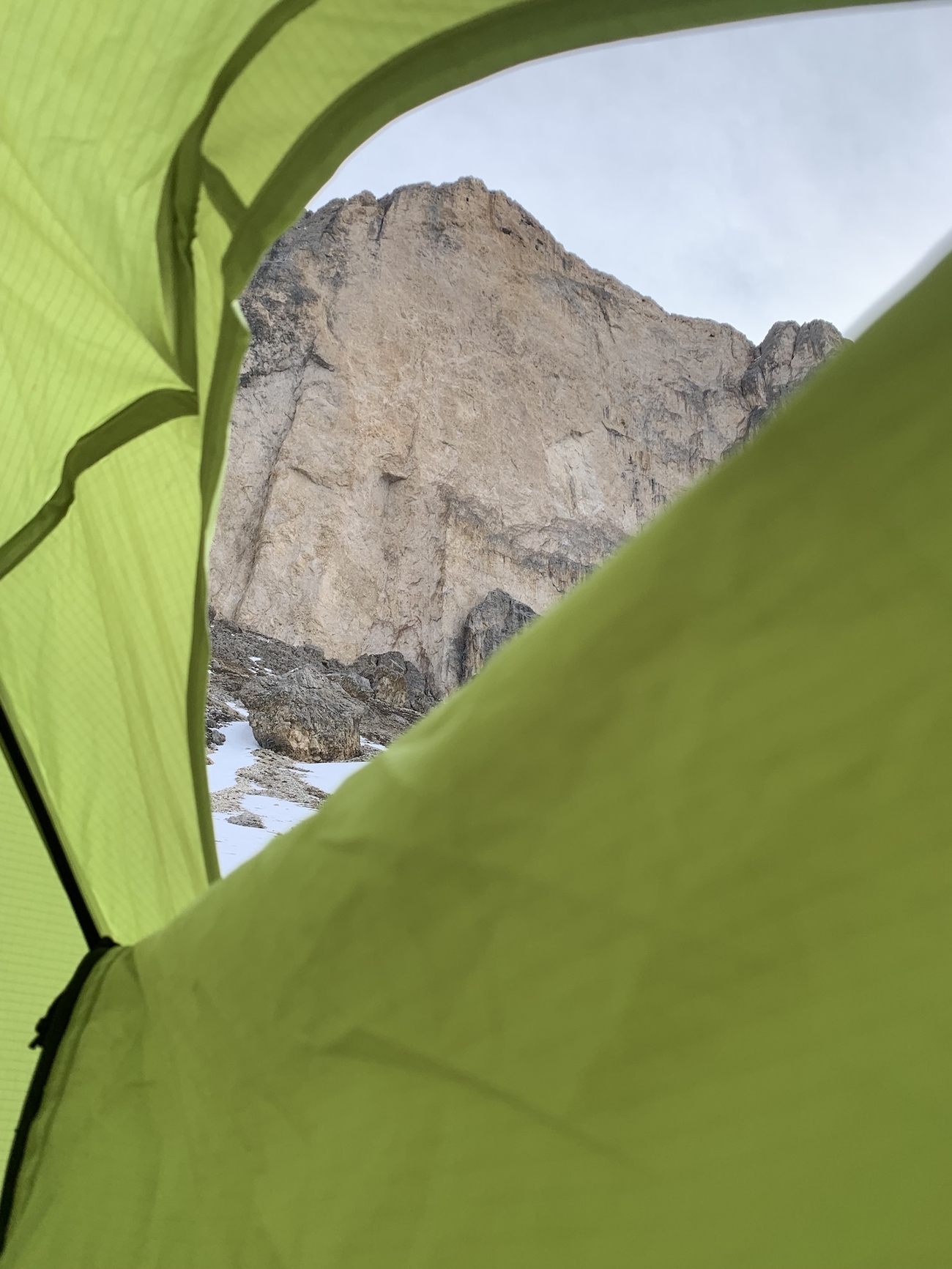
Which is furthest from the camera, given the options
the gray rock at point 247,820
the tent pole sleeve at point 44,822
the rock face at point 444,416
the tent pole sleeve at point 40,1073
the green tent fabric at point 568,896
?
the rock face at point 444,416

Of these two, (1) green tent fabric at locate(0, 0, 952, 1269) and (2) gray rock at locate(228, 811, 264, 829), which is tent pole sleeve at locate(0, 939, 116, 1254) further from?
(2) gray rock at locate(228, 811, 264, 829)

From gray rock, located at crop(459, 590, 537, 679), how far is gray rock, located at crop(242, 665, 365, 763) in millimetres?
4434

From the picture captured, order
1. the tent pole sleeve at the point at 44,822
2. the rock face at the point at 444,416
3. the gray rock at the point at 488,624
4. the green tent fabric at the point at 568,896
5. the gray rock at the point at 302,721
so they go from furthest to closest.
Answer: the rock face at the point at 444,416, the gray rock at the point at 488,624, the gray rock at the point at 302,721, the tent pole sleeve at the point at 44,822, the green tent fabric at the point at 568,896

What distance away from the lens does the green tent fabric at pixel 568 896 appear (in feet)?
0.82

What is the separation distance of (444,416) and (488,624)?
331 cm

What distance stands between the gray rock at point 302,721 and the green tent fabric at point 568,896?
197 inches

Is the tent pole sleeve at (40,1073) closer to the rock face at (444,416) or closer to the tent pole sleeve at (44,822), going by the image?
the tent pole sleeve at (44,822)

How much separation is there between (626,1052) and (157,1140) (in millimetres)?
300

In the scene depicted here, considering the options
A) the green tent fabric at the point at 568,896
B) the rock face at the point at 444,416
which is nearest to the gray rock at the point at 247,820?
the green tent fabric at the point at 568,896

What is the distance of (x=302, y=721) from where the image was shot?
5570mm

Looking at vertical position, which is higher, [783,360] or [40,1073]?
[783,360]

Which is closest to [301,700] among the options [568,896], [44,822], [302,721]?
[302,721]

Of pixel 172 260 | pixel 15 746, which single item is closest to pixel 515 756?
pixel 172 260

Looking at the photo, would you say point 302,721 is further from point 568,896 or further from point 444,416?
point 444,416
